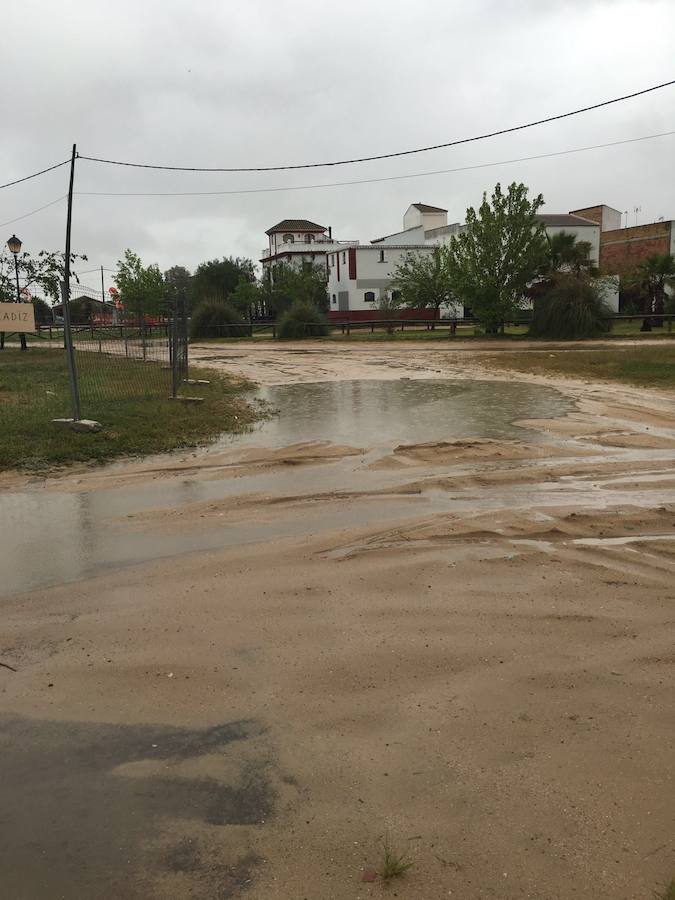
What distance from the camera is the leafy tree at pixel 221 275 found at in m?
82.3

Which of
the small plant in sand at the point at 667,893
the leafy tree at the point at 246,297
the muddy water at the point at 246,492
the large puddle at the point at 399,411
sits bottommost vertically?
the small plant in sand at the point at 667,893

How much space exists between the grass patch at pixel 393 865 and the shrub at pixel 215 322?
141ft

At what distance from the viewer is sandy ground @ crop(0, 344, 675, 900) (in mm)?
2727

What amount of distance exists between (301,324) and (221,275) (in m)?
44.6

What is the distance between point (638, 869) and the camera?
2650 millimetres

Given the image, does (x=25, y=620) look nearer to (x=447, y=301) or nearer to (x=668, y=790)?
(x=668, y=790)

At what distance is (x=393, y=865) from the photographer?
8.68ft

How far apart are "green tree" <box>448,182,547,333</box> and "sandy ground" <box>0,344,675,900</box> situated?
100 ft

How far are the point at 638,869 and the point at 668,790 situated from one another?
19.3 inches

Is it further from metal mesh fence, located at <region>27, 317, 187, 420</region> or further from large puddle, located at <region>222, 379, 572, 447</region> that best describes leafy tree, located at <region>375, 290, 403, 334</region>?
large puddle, located at <region>222, 379, 572, 447</region>

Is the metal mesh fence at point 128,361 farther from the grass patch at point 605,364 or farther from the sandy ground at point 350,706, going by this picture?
the grass patch at point 605,364

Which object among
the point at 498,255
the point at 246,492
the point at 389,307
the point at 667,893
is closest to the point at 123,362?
the point at 246,492

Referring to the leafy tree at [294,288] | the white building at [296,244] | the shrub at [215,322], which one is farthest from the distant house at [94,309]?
the white building at [296,244]

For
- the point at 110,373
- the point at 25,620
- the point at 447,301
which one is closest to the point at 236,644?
the point at 25,620
